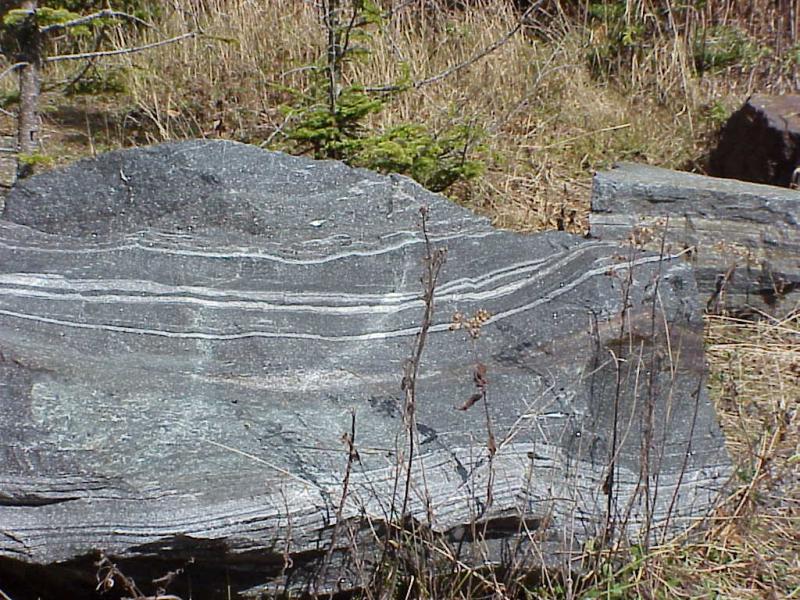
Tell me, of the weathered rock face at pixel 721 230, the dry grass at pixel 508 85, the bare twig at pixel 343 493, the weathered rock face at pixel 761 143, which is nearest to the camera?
the bare twig at pixel 343 493

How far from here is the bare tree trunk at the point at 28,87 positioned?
4.01 metres

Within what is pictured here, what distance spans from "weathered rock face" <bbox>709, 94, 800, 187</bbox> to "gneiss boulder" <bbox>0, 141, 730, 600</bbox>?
218 centimetres

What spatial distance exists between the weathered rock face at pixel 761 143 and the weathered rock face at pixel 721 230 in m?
0.91

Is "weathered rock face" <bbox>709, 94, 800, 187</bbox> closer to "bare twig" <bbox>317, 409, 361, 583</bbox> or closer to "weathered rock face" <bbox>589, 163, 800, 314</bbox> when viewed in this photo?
"weathered rock face" <bbox>589, 163, 800, 314</bbox>

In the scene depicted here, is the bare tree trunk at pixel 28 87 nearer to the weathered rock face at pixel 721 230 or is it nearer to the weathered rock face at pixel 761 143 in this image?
the weathered rock face at pixel 721 230

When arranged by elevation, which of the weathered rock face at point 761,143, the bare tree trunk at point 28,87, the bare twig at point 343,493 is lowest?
the bare twig at point 343,493

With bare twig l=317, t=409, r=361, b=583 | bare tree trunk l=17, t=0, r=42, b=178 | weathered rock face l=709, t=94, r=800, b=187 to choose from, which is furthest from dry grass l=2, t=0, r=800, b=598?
bare twig l=317, t=409, r=361, b=583

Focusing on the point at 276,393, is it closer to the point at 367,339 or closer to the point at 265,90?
the point at 367,339

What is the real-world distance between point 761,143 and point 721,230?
52.9 inches

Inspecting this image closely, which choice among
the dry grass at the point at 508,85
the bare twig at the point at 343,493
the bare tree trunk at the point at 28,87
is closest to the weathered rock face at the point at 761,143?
the dry grass at the point at 508,85

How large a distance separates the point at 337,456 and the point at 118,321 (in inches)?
33.7

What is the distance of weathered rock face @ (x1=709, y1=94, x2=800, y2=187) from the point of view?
5.04 m

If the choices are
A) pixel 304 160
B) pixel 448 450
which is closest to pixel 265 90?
pixel 304 160

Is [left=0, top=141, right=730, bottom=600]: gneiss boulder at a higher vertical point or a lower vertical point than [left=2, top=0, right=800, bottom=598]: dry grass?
lower
